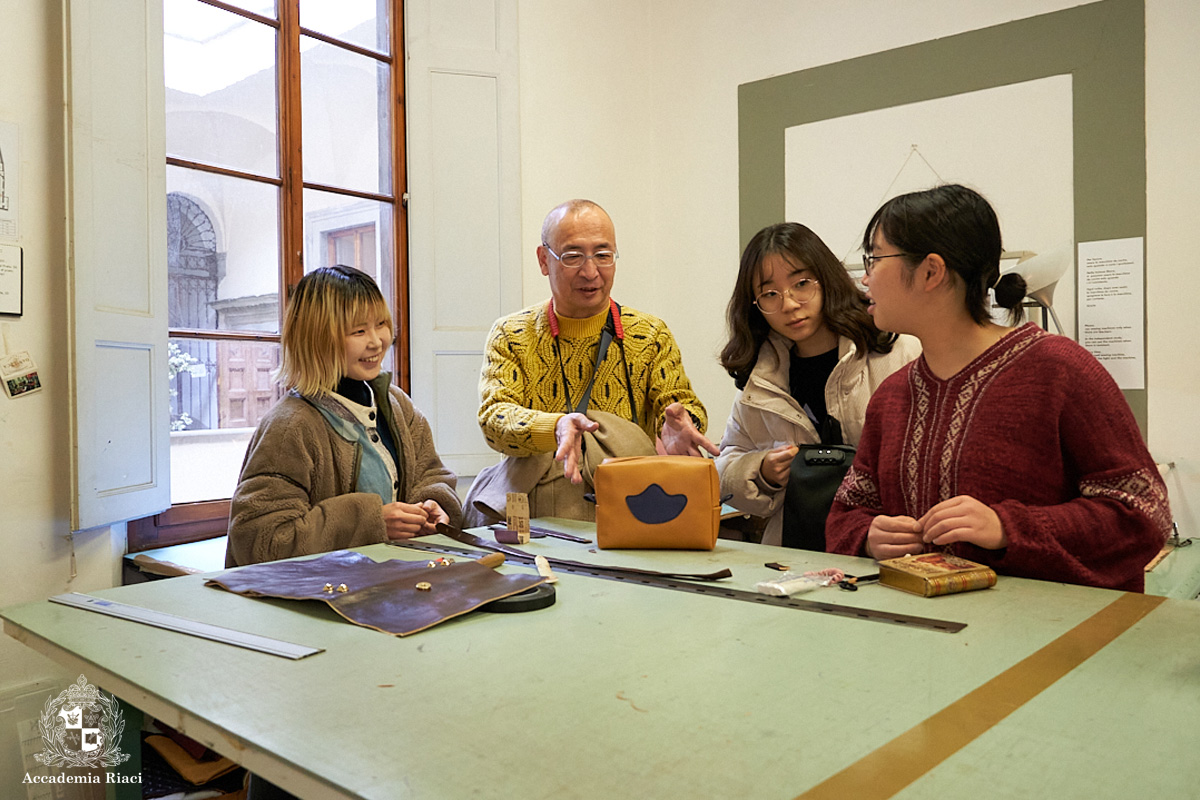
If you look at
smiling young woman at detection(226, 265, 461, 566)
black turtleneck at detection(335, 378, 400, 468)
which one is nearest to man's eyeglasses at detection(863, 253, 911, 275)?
smiling young woman at detection(226, 265, 461, 566)

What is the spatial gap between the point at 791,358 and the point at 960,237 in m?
0.71

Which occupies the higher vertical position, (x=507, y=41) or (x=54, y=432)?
(x=507, y=41)

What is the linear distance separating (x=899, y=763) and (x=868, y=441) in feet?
3.38

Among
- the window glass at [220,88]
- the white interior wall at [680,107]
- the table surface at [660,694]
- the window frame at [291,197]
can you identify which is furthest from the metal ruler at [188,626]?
the white interior wall at [680,107]

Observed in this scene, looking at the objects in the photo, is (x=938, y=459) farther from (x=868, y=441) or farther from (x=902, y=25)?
(x=902, y=25)

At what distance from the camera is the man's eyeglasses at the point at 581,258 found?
8.10 feet

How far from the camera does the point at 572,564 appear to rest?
161 cm

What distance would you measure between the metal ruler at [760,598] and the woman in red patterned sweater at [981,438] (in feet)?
0.76

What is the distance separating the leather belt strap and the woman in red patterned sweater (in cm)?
31

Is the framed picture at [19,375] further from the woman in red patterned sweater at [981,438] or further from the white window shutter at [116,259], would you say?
the woman in red patterned sweater at [981,438]

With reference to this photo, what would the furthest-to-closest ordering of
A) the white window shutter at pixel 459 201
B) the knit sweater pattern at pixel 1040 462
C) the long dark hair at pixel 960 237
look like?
1. the white window shutter at pixel 459 201
2. the long dark hair at pixel 960 237
3. the knit sweater pattern at pixel 1040 462

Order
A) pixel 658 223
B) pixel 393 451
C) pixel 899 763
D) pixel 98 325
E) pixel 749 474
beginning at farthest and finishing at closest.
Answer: pixel 658 223
pixel 98 325
pixel 393 451
pixel 749 474
pixel 899 763

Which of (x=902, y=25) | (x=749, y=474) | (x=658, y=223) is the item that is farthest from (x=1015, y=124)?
(x=749, y=474)

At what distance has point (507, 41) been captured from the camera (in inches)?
175
